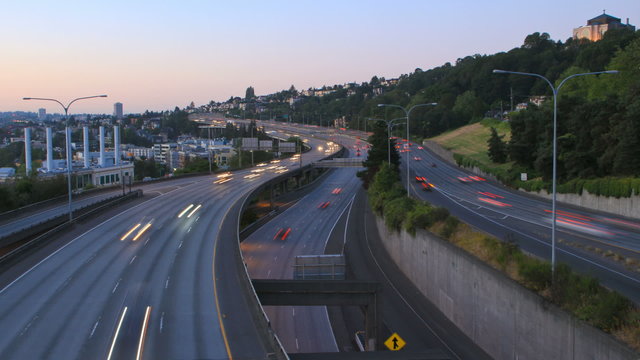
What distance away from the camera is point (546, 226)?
38344mm

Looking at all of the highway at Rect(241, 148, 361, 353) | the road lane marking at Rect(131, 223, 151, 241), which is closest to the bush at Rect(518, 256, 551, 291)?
the highway at Rect(241, 148, 361, 353)

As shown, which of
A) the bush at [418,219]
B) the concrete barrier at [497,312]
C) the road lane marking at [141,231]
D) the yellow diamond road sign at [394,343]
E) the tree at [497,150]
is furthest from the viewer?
the tree at [497,150]

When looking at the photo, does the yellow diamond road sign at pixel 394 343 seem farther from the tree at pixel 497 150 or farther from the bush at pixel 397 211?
the tree at pixel 497 150

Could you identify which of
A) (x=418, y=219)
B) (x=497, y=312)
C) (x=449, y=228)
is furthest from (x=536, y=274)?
(x=418, y=219)

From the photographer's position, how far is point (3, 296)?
69.6ft

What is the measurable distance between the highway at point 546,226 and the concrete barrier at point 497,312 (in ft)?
9.65

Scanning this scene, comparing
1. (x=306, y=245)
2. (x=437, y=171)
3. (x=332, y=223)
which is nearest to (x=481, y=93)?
(x=437, y=171)

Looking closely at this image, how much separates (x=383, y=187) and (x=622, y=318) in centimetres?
3345

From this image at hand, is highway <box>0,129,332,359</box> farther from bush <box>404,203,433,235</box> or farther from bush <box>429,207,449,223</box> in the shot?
bush <box>429,207,449,223</box>

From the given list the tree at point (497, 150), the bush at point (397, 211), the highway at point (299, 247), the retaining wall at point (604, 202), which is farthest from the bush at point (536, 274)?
the tree at point (497, 150)

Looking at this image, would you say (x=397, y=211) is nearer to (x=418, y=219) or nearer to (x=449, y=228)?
(x=418, y=219)

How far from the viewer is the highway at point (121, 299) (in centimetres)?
1639

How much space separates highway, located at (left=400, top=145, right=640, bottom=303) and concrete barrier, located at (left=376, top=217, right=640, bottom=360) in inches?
116

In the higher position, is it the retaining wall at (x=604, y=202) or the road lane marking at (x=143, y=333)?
the retaining wall at (x=604, y=202)
